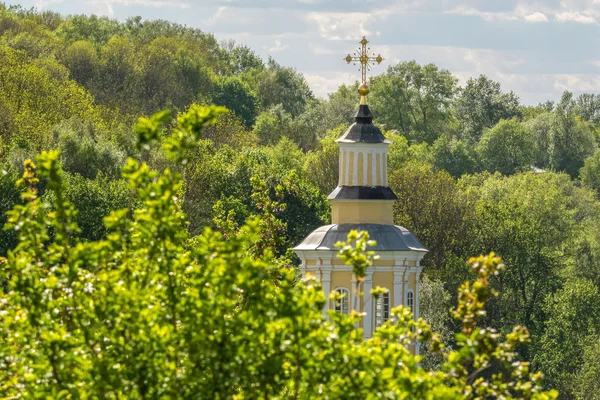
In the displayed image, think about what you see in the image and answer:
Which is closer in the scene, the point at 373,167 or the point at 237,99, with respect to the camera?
the point at 373,167

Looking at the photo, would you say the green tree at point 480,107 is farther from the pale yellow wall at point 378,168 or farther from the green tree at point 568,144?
the pale yellow wall at point 378,168

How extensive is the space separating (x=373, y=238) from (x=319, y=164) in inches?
1366

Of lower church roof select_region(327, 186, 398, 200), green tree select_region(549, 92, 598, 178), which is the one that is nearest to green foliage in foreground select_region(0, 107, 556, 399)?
lower church roof select_region(327, 186, 398, 200)

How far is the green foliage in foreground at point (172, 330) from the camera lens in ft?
53.0

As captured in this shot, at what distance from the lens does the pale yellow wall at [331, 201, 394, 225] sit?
4269cm

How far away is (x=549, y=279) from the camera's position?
64562mm

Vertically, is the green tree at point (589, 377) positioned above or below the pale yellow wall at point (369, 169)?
below

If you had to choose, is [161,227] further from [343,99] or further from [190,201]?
[343,99]

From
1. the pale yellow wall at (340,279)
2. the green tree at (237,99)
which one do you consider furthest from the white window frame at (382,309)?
the green tree at (237,99)

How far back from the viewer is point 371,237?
40844 mm

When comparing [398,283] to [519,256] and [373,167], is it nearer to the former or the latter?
[373,167]

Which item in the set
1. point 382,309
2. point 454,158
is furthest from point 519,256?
point 454,158

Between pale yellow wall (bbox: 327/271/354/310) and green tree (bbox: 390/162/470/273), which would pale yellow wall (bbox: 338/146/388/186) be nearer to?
pale yellow wall (bbox: 327/271/354/310)

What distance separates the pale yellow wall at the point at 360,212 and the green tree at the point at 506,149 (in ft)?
224
